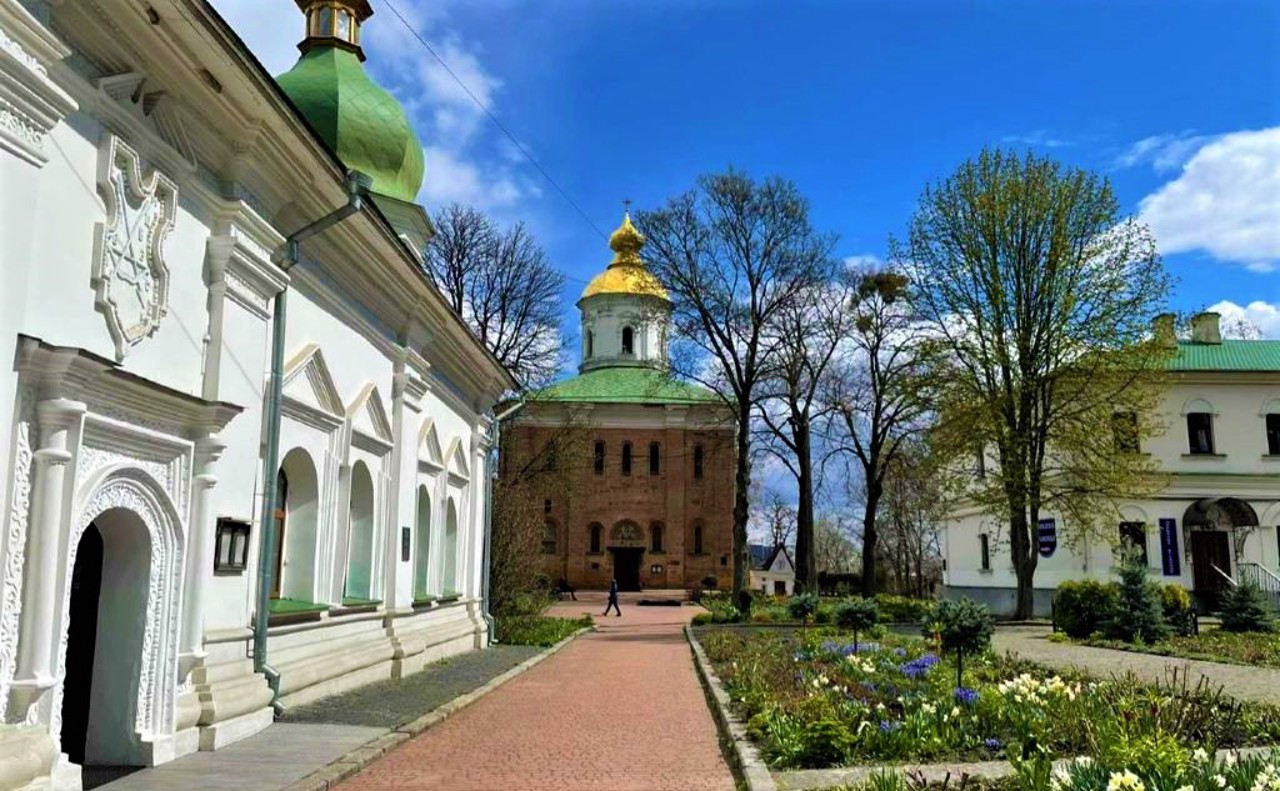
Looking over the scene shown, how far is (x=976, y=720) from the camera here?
8750 millimetres

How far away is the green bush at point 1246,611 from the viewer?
2233 centimetres

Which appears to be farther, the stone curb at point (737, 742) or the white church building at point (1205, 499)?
the white church building at point (1205, 499)

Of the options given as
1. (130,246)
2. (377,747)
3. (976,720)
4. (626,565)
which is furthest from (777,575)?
(130,246)

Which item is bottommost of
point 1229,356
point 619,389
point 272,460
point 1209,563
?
point 1209,563

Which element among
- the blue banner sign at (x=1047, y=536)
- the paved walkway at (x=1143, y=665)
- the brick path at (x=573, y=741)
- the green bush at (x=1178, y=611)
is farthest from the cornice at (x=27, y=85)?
the blue banner sign at (x=1047, y=536)

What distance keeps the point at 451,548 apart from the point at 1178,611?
1553 centimetres

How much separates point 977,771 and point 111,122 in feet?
24.9

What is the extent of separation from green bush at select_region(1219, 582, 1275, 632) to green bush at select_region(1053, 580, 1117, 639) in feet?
9.45

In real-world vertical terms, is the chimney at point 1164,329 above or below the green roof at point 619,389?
below

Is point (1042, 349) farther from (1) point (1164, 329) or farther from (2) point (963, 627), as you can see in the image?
(2) point (963, 627)

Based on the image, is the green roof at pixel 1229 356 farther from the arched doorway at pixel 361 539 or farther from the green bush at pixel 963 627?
the arched doorway at pixel 361 539

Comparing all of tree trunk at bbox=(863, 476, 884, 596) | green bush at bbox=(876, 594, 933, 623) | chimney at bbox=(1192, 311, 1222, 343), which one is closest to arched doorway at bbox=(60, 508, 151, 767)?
green bush at bbox=(876, 594, 933, 623)

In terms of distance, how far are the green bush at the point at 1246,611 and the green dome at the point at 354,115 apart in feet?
65.2

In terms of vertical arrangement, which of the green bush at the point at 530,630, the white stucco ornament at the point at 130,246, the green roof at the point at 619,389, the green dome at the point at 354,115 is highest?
the green roof at the point at 619,389
